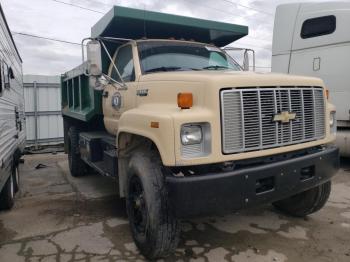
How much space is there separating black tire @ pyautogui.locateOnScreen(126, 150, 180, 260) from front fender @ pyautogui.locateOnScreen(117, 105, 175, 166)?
0.32 meters

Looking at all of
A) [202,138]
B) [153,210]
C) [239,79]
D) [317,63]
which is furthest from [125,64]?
[317,63]

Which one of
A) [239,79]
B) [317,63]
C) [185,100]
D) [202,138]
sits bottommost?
[202,138]

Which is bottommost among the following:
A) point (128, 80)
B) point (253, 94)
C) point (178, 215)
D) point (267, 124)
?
point (178, 215)

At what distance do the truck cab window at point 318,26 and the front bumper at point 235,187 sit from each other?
16.5 ft

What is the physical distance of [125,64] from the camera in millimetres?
4871

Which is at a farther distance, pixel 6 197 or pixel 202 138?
pixel 6 197

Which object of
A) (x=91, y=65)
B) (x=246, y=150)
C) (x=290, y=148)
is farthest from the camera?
(x=91, y=65)

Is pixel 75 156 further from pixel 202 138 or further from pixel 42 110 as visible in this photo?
pixel 42 110

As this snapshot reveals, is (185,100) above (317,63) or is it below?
below

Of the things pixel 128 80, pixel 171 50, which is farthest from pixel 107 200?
pixel 171 50

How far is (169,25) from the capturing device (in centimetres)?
528

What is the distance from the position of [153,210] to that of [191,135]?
0.80m

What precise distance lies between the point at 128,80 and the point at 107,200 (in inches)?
83.2

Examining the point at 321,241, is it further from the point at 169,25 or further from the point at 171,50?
the point at 169,25
